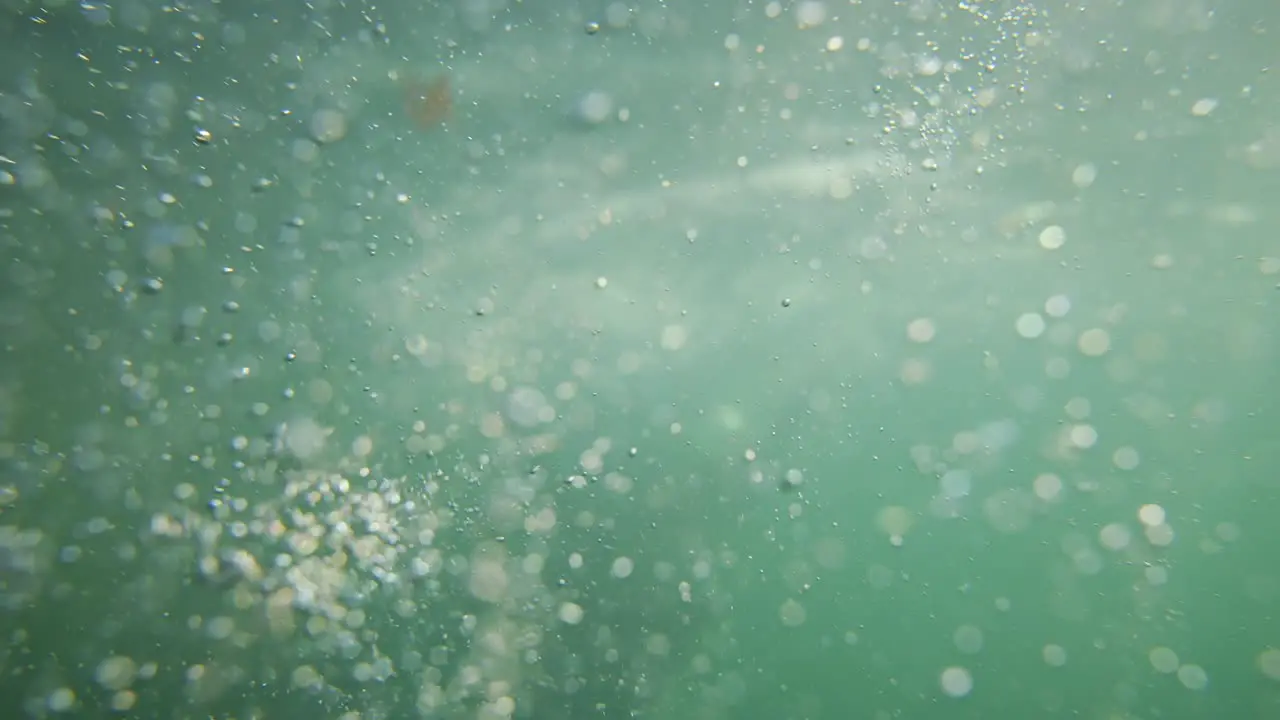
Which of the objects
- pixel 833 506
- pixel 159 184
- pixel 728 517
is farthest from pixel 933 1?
pixel 833 506

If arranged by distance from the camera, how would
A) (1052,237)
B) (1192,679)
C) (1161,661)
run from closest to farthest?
(1052,237) < (1161,661) < (1192,679)

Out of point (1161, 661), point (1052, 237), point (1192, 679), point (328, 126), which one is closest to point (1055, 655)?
point (1161, 661)

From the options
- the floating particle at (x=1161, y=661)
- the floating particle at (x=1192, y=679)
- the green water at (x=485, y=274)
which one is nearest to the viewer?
the green water at (x=485, y=274)

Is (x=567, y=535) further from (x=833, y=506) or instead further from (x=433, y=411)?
(x=833, y=506)

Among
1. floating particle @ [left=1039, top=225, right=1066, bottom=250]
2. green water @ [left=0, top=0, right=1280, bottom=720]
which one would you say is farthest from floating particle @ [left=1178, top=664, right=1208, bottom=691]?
floating particle @ [left=1039, top=225, right=1066, bottom=250]

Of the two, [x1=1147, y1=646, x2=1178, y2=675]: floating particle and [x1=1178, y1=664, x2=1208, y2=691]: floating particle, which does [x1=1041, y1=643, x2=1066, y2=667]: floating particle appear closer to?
[x1=1147, y1=646, x2=1178, y2=675]: floating particle

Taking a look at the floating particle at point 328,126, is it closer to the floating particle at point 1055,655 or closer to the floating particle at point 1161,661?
the floating particle at point 1055,655

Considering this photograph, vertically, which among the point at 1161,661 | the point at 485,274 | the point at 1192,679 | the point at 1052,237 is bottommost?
the point at 1192,679

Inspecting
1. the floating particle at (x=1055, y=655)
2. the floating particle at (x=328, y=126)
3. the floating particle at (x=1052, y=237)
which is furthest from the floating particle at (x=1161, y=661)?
the floating particle at (x=328, y=126)

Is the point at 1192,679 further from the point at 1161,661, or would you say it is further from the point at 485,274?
the point at 485,274
